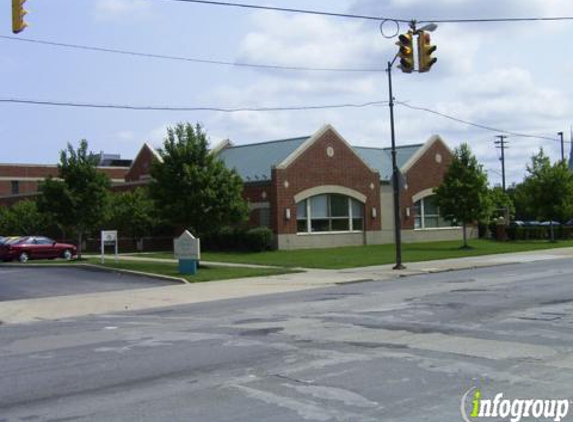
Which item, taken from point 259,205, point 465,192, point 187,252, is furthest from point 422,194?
point 187,252

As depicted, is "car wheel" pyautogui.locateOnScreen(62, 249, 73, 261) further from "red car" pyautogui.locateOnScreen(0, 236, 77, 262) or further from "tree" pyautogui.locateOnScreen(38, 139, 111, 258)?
"tree" pyautogui.locateOnScreen(38, 139, 111, 258)

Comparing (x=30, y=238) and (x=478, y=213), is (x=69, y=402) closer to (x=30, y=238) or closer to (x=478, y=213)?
(x=30, y=238)

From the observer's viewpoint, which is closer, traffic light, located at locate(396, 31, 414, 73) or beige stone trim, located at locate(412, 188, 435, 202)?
traffic light, located at locate(396, 31, 414, 73)

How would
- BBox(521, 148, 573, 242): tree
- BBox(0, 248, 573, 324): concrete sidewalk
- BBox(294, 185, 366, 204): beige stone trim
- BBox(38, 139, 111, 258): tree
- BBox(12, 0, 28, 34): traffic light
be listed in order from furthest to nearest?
BBox(521, 148, 573, 242): tree, BBox(294, 185, 366, 204): beige stone trim, BBox(38, 139, 111, 258): tree, BBox(0, 248, 573, 324): concrete sidewalk, BBox(12, 0, 28, 34): traffic light

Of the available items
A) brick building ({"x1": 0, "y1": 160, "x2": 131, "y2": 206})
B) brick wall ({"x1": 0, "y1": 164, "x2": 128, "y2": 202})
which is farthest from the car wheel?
brick wall ({"x1": 0, "y1": 164, "x2": 128, "y2": 202})

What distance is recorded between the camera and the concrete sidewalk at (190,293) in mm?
17266

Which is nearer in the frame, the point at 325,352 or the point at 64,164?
the point at 325,352

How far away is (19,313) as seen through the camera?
17.0 meters

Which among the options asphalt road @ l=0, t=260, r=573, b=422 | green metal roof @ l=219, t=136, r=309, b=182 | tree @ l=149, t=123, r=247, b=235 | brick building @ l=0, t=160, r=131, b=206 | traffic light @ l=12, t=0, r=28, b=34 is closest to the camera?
asphalt road @ l=0, t=260, r=573, b=422

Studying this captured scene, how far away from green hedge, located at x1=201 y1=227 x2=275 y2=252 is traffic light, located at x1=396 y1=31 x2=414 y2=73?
871 inches

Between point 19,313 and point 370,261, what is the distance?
16909mm

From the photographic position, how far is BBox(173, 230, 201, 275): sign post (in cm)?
2539

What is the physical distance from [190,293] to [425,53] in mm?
Answer: 9152

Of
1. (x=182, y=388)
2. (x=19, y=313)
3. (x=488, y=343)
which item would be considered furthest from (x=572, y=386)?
(x=19, y=313)
